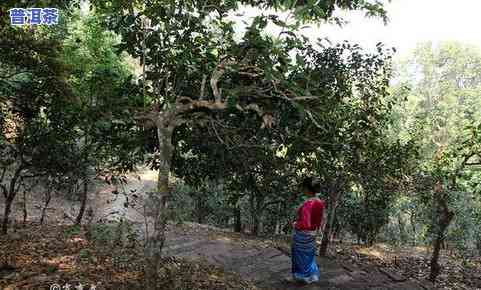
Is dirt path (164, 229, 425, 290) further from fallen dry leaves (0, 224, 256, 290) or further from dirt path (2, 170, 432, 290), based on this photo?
fallen dry leaves (0, 224, 256, 290)

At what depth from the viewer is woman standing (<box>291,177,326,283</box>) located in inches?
341

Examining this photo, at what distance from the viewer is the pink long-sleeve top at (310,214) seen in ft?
28.5

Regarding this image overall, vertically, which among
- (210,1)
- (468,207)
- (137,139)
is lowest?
(468,207)

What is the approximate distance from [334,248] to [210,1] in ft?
39.9

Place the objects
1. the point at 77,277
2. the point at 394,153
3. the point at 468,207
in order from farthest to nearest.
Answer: the point at 468,207, the point at 394,153, the point at 77,277

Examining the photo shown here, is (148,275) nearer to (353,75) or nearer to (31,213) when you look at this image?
(353,75)

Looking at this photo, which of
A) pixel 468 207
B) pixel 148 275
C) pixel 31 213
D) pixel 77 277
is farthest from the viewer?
pixel 31 213

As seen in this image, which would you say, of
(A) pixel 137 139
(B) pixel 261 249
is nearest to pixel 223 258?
(B) pixel 261 249

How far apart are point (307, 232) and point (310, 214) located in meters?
0.38

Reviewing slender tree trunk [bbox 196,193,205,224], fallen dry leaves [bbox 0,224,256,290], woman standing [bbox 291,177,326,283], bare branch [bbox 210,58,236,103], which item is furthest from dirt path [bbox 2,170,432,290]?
slender tree trunk [bbox 196,193,205,224]

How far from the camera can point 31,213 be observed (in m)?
22.2

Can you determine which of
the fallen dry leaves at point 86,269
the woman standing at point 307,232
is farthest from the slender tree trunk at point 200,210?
the woman standing at point 307,232

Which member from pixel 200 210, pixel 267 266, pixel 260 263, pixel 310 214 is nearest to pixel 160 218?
pixel 310 214

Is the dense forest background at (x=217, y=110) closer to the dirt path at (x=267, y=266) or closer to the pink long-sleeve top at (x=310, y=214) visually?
the pink long-sleeve top at (x=310, y=214)
